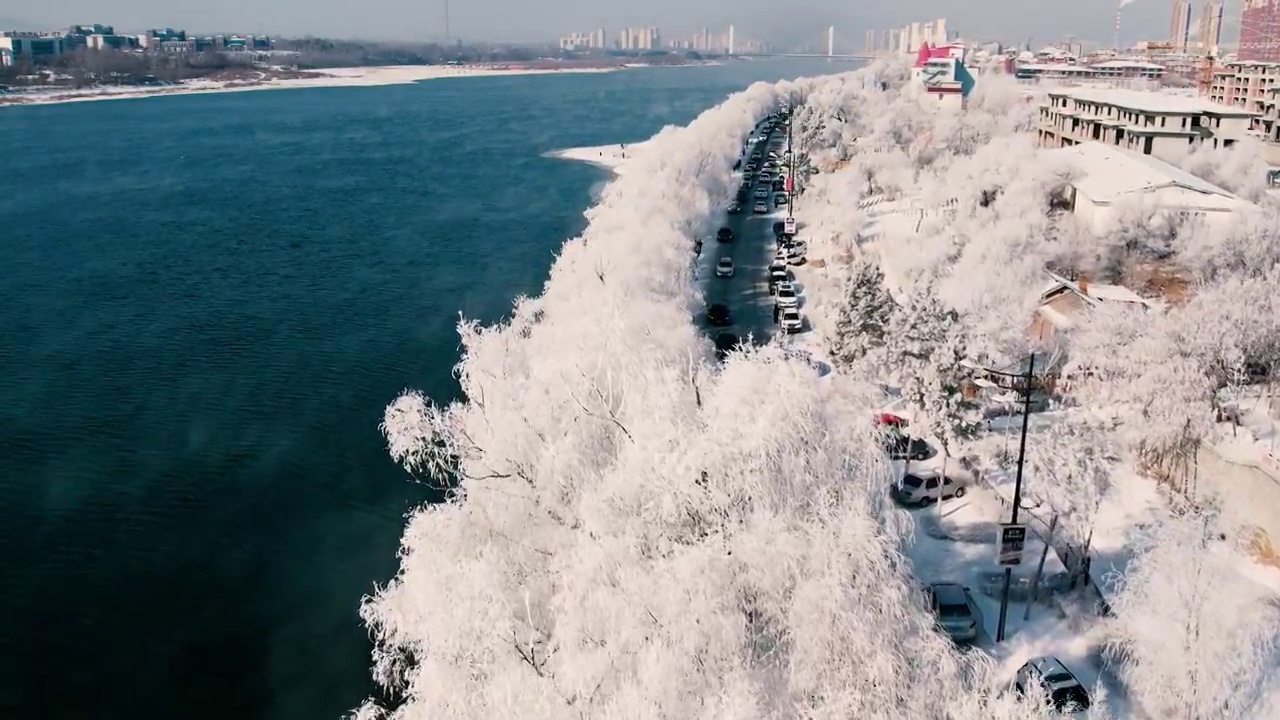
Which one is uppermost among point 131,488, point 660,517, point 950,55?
point 950,55

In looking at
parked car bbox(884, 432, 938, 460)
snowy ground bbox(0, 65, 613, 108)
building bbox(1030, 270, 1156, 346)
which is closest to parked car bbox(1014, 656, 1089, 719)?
parked car bbox(884, 432, 938, 460)

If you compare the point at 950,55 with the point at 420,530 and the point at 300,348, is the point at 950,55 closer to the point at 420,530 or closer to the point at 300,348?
the point at 300,348

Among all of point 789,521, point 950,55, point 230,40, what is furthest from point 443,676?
point 230,40

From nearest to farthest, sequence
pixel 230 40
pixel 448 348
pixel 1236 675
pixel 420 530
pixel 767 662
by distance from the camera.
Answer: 1. pixel 767 662
2. pixel 1236 675
3. pixel 420 530
4. pixel 448 348
5. pixel 230 40

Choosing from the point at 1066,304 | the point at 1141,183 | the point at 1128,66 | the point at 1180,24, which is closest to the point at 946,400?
the point at 1066,304

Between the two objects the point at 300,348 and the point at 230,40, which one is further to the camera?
the point at 230,40

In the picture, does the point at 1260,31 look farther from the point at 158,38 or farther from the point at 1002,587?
the point at 158,38

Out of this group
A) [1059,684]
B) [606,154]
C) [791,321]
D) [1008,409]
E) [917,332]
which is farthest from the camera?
[606,154]

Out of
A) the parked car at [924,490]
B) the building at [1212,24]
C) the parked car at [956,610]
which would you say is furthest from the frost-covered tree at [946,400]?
the building at [1212,24]
